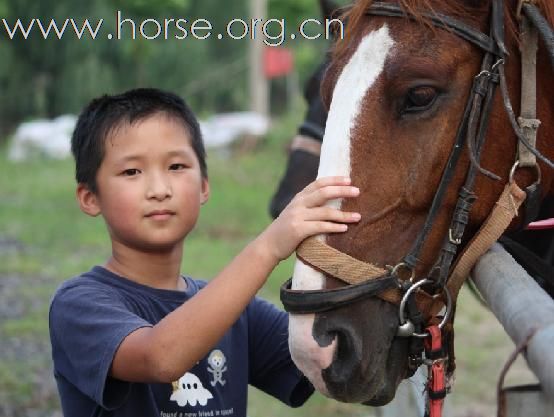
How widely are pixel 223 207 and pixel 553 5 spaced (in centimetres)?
1064

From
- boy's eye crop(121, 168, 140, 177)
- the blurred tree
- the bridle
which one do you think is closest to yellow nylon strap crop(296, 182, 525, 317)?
the bridle

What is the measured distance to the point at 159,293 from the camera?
2525 mm

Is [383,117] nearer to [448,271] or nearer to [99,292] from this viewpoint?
[448,271]

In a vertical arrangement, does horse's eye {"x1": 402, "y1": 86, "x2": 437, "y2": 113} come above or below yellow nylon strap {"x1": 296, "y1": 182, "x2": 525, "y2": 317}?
above

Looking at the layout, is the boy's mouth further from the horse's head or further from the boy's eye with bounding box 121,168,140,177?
the horse's head

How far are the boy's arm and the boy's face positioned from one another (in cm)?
36

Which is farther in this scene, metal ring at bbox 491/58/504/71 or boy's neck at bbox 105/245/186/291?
boy's neck at bbox 105/245/186/291

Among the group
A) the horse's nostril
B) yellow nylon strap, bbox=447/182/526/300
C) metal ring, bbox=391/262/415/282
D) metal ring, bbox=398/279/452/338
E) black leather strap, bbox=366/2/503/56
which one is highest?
black leather strap, bbox=366/2/503/56

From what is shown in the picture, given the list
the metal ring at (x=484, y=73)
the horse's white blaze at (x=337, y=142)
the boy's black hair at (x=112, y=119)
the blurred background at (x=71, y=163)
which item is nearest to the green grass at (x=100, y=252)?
the blurred background at (x=71, y=163)

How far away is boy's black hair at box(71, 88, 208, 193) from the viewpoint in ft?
8.36

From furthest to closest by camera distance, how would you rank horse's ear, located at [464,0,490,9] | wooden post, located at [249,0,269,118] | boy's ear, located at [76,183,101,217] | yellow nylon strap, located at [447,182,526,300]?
wooden post, located at [249,0,269,118] < boy's ear, located at [76,183,101,217] < horse's ear, located at [464,0,490,9] < yellow nylon strap, located at [447,182,526,300]

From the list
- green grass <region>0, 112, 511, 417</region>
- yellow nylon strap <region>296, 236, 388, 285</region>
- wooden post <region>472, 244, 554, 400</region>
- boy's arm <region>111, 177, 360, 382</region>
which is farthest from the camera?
green grass <region>0, 112, 511, 417</region>

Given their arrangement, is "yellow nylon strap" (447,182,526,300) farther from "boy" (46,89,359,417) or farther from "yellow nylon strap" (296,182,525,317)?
"boy" (46,89,359,417)

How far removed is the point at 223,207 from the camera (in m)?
13.0
